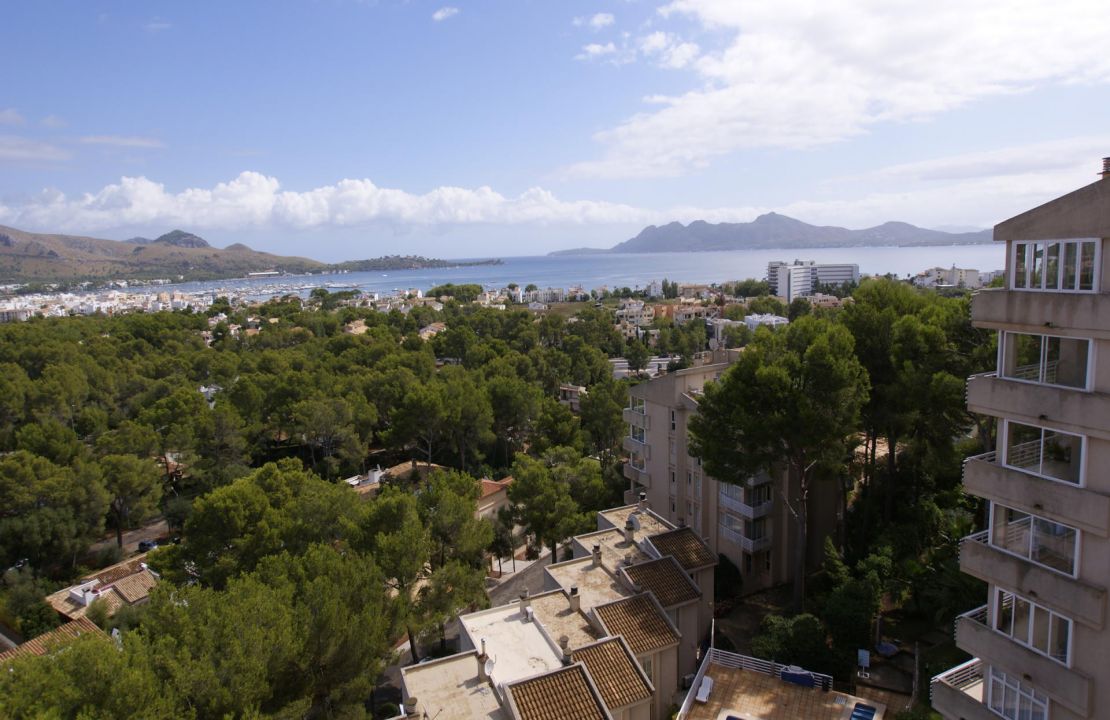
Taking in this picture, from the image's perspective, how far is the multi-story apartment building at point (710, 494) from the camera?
16641 millimetres

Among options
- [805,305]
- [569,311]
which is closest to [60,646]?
[805,305]

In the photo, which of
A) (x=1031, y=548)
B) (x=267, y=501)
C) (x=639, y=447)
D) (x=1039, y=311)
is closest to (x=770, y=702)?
(x=1031, y=548)

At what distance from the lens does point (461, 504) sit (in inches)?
662

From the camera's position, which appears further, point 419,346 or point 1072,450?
point 419,346

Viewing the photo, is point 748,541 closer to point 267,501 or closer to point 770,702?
point 770,702

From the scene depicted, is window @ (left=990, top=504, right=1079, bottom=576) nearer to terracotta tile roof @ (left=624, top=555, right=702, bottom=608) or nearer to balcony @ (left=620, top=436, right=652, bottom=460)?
terracotta tile roof @ (left=624, top=555, right=702, bottom=608)

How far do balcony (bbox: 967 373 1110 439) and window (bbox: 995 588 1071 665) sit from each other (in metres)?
1.93

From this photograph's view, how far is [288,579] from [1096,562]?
40.9ft

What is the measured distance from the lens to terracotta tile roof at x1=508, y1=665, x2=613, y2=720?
10.1 meters

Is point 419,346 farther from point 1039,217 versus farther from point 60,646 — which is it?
point 1039,217

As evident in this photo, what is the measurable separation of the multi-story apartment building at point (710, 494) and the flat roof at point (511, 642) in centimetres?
619

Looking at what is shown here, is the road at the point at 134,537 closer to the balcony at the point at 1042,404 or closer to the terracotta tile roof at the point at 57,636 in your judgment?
the terracotta tile roof at the point at 57,636

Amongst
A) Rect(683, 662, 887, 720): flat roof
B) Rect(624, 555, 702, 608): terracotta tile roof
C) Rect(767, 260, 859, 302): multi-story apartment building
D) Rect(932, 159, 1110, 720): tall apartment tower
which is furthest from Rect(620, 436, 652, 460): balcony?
Rect(767, 260, 859, 302): multi-story apartment building

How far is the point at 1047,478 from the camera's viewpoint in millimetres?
6918
